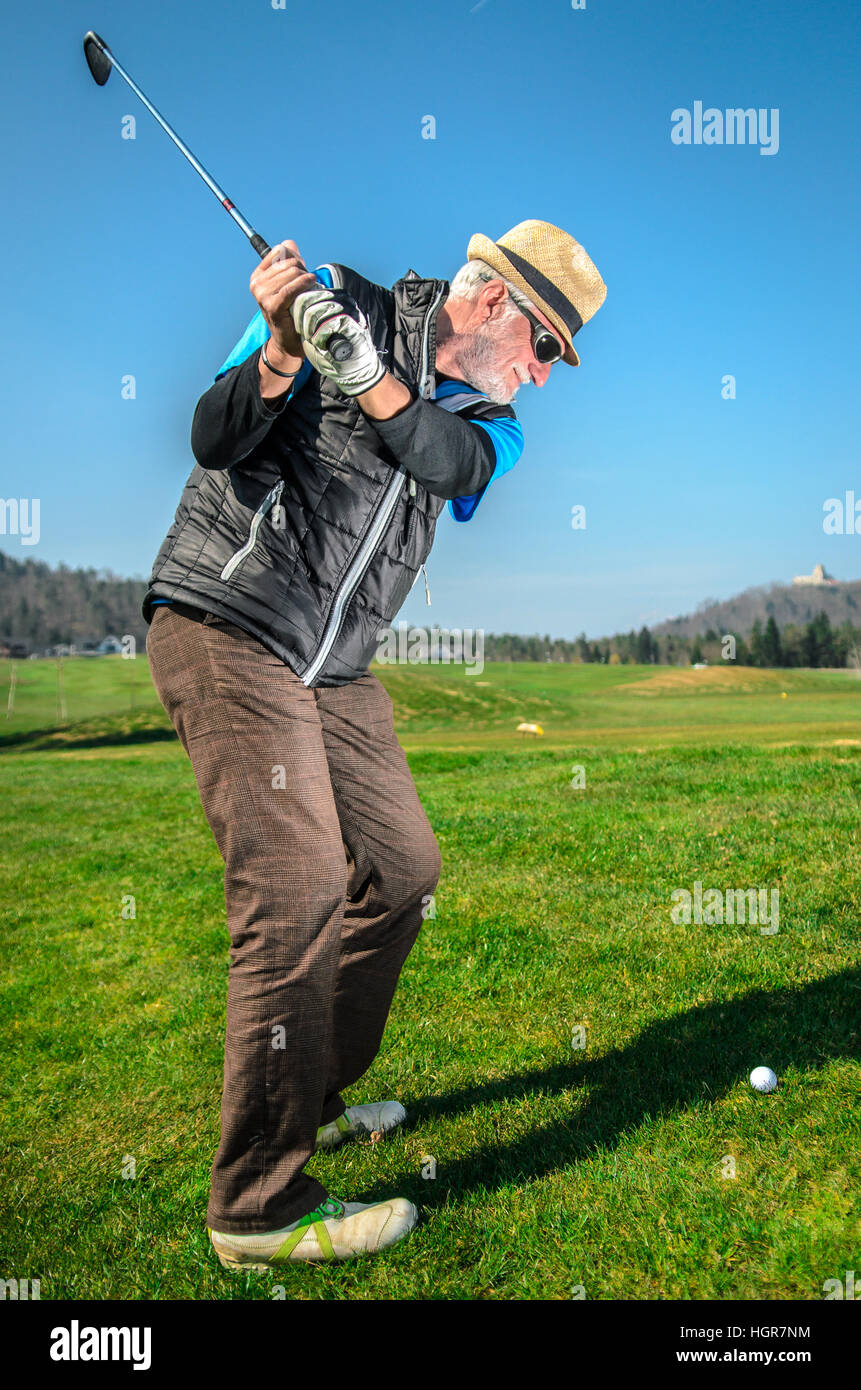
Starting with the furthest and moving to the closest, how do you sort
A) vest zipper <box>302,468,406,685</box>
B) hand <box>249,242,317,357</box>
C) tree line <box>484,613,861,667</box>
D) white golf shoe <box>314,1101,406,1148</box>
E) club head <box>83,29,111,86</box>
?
tree line <box>484,613,861,667</box> < club head <box>83,29,111,86</box> < white golf shoe <box>314,1101,406,1148</box> < vest zipper <box>302,468,406,685</box> < hand <box>249,242,317,357</box>

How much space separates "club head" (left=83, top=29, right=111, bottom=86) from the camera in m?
4.59

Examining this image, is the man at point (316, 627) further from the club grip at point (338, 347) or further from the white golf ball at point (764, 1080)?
the white golf ball at point (764, 1080)

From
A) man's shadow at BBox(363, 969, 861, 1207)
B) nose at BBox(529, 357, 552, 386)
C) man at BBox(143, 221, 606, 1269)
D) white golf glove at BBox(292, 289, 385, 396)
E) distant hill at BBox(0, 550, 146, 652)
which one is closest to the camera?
white golf glove at BBox(292, 289, 385, 396)

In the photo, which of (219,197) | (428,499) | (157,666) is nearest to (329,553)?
(428,499)

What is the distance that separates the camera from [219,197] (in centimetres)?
378

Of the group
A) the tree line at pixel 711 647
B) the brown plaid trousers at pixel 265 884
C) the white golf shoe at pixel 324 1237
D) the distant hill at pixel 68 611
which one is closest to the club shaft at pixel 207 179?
the brown plaid trousers at pixel 265 884

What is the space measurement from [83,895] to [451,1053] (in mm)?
5974

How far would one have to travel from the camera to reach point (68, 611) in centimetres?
16012

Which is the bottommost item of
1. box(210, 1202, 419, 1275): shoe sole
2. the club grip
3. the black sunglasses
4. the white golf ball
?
box(210, 1202, 419, 1275): shoe sole

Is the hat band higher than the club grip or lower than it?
higher

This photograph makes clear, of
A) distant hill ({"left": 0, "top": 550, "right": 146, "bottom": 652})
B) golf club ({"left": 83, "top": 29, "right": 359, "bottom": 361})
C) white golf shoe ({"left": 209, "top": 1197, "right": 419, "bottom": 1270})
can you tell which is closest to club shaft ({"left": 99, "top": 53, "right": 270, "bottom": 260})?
golf club ({"left": 83, "top": 29, "right": 359, "bottom": 361})

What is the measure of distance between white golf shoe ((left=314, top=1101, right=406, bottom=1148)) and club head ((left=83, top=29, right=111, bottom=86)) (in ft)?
16.3

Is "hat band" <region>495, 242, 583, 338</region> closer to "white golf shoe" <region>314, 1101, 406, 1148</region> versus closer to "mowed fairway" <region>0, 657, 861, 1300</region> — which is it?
"mowed fairway" <region>0, 657, 861, 1300</region>

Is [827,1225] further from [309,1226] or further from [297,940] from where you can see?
[297,940]
